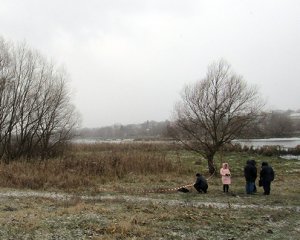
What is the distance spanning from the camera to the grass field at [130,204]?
10914 millimetres

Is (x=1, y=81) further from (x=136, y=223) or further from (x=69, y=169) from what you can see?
(x=136, y=223)

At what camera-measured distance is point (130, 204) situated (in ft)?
49.8

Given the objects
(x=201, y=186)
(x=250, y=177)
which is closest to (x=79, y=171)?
(x=201, y=186)

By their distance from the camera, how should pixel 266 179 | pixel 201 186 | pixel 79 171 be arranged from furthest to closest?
pixel 79 171 → pixel 201 186 → pixel 266 179

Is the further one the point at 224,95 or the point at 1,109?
the point at 1,109

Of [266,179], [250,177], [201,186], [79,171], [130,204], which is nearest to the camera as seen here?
[130,204]

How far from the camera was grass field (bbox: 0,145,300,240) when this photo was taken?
10914 mm

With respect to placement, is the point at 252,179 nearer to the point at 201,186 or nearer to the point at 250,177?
the point at 250,177

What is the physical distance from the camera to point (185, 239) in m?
10.3

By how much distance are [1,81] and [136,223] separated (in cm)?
2958

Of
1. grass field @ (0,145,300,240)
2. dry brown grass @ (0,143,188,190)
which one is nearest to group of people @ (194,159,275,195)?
grass field @ (0,145,300,240)

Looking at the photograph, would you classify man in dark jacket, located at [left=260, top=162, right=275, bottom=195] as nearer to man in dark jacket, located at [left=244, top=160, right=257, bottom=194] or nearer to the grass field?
man in dark jacket, located at [left=244, top=160, right=257, bottom=194]

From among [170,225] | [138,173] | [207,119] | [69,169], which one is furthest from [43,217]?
[207,119]

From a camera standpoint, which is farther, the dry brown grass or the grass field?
the dry brown grass
